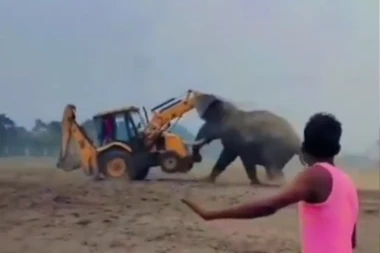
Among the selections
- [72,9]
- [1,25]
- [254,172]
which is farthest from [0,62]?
[254,172]

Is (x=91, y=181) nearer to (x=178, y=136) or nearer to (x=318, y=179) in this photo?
(x=178, y=136)

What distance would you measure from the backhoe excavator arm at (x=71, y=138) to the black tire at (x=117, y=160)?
0.05m

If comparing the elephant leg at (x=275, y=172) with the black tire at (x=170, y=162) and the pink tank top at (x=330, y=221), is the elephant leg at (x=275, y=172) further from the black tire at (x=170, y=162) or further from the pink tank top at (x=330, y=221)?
the pink tank top at (x=330, y=221)

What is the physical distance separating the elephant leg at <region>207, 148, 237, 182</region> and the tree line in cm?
49

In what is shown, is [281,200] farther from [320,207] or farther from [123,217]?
[123,217]

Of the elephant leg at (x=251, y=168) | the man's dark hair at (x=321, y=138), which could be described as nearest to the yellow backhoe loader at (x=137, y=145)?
A: the elephant leg at (x=251, y=168)

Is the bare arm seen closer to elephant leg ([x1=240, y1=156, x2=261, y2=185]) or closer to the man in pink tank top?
the man in pink tank top

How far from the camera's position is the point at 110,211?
95.5 inches

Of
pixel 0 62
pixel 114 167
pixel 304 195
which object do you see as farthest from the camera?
pixel 114 167

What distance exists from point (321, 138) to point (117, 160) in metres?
1.12

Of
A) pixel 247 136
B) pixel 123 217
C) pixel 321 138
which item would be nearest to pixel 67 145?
pixel 123 217

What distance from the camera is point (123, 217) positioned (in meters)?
2.43

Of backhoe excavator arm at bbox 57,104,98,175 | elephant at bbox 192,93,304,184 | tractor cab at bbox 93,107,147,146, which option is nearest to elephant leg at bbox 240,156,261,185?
elephant at bbox 192,93,304,184

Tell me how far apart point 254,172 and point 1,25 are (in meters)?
0.90
